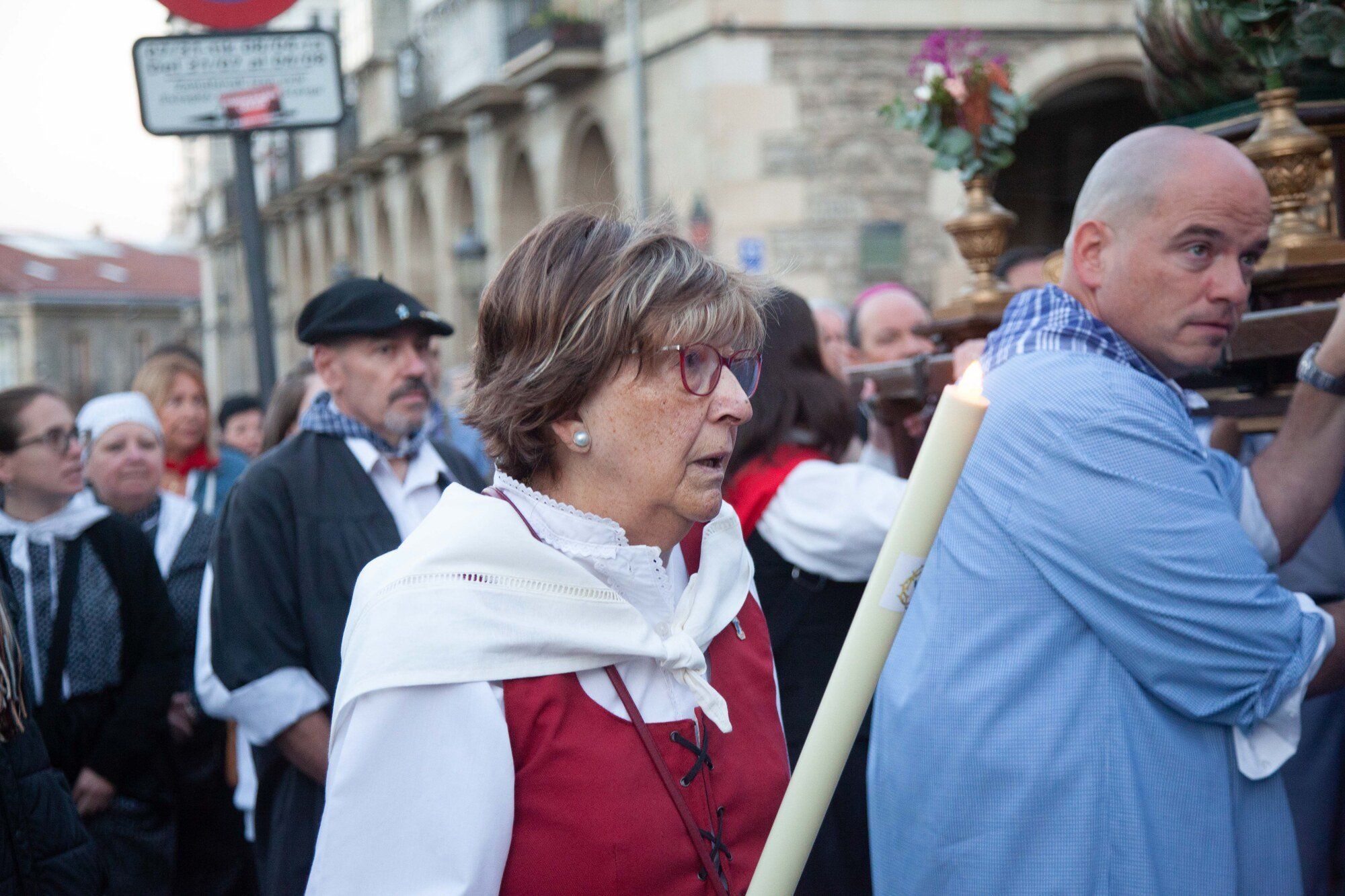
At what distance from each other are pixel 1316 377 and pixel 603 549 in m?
1.39

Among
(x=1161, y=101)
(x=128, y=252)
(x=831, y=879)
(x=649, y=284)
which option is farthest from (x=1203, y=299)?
(x=128, y=252)

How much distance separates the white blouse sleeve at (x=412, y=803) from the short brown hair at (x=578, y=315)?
431 millimetres

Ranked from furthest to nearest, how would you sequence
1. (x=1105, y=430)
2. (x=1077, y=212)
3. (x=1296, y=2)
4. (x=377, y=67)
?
(x=377, y=67) < (x=1296, y=2) < (x=1077, y=212) < (x=1105, y=430)

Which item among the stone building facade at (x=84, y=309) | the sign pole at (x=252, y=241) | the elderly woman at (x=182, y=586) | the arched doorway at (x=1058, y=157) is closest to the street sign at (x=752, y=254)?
the arched doorway at (x=1058, y=157)

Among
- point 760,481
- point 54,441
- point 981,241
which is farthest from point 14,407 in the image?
point 981,241

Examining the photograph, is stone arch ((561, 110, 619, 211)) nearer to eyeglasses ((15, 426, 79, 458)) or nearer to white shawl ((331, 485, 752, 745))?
eyeglasses ((15, 426, 79, 458))

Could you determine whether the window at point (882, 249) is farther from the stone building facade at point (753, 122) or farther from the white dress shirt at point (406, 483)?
the white dress shirt at point (406, 483)

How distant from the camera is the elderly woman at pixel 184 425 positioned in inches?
257

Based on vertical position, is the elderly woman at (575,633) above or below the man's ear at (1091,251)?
below

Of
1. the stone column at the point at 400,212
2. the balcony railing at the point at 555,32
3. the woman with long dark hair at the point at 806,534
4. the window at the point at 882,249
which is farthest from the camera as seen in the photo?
the stone column at the point at 400,212

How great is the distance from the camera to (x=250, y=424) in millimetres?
7402

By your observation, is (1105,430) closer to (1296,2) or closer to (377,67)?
(1296,2)

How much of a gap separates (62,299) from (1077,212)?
62.8 metres

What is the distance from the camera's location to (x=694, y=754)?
1854 mm
